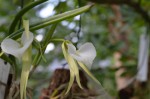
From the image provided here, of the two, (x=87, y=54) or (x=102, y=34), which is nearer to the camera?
(x=87, y=54)

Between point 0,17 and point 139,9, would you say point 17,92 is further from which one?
point 0,17

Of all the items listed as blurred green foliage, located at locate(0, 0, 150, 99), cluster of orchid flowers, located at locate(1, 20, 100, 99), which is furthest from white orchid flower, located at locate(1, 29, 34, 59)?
blurred green foliage, located at locate(0, 0, 150, 99)

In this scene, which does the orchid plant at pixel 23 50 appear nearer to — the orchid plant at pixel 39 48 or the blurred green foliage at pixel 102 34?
the orchid plant at pixel 39 48

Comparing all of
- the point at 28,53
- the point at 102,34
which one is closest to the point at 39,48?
the point at 28,53

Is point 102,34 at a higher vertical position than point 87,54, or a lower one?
higher

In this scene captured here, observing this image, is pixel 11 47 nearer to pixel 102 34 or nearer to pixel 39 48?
pixel 39 48

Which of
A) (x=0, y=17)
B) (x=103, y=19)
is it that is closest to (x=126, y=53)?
(x=103, y=19)

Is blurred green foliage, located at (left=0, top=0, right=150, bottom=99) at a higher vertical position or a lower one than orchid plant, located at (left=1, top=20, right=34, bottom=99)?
higher

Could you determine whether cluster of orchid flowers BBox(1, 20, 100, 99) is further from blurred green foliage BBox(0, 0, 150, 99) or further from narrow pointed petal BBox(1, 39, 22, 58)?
blurred green foliage BBox(0, 0, 150, 99)
